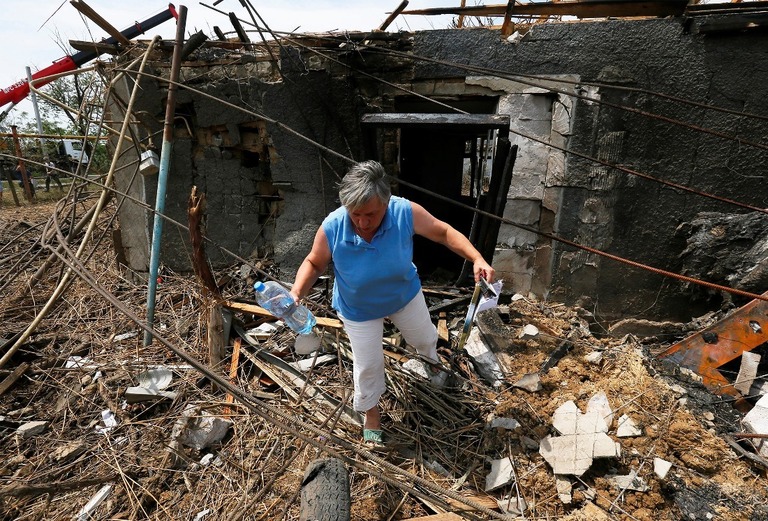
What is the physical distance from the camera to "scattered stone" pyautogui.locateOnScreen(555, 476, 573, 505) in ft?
7.48

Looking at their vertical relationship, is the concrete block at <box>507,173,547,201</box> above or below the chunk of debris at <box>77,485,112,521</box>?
above

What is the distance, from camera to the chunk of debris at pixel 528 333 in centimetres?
373

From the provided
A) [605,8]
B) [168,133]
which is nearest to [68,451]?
[168,133]

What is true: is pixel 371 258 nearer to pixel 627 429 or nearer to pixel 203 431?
pixel 203 431

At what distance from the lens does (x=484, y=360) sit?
3566mm

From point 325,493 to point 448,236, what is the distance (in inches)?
61.4

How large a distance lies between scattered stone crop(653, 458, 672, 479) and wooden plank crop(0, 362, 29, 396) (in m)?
4.86

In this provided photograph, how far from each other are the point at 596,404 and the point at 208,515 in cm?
265

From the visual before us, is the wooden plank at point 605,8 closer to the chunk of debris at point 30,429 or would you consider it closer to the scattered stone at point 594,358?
the scattered stone at point 594,358

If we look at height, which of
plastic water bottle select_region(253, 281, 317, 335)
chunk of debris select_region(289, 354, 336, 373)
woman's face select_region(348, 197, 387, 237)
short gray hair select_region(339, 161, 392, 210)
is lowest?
chunk of debris select_region(289, 354, 336, 373)

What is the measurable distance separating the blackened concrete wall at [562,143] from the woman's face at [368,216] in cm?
187

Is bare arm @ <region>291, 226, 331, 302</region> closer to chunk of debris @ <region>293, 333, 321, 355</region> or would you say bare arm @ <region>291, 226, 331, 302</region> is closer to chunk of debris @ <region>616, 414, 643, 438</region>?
chunk of debris @ <region>293, 333, 321, 355</region>

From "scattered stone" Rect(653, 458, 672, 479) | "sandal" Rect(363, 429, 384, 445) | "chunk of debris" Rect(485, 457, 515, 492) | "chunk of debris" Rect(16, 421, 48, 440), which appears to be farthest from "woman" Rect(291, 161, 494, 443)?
"chunk of debris" Rect(16, 421, 48, 440)

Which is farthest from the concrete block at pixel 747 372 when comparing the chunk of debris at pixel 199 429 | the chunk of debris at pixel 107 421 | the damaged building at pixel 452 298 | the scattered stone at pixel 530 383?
the chunk of debris at pixel 107 421
